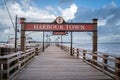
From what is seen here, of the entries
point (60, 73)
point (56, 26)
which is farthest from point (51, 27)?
point (60, 73)

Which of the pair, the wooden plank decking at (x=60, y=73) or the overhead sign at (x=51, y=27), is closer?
the wooden plank decking at (x=60, y=73)

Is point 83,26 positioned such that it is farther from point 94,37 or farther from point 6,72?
point 6,72

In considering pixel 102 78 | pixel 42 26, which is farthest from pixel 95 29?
pixel 102 78

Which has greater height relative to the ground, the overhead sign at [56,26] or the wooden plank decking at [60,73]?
the overhead sign at [56,26]

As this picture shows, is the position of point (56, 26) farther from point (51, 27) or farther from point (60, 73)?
point (60, 73)

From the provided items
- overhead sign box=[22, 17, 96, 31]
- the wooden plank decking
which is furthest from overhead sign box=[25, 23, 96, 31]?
the wooden plank decking

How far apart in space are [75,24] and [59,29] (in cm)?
125

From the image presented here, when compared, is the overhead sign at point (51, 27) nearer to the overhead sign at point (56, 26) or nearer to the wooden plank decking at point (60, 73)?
the overhead sign at point (56, 26)

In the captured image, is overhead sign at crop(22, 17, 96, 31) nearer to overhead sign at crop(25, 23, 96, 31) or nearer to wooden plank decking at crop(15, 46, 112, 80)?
overhead sign at crop(25, 23, 96, 31)

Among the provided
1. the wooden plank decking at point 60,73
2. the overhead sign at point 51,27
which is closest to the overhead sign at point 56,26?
the overhead sign at point 51,27

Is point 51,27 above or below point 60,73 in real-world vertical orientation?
above

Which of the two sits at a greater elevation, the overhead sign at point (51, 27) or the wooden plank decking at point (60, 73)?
the overhead sign at point (51, 27)

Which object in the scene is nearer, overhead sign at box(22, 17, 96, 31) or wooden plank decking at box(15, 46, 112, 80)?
wooden plank decking at box(15, 46, 112, 80)

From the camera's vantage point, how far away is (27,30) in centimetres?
1752
